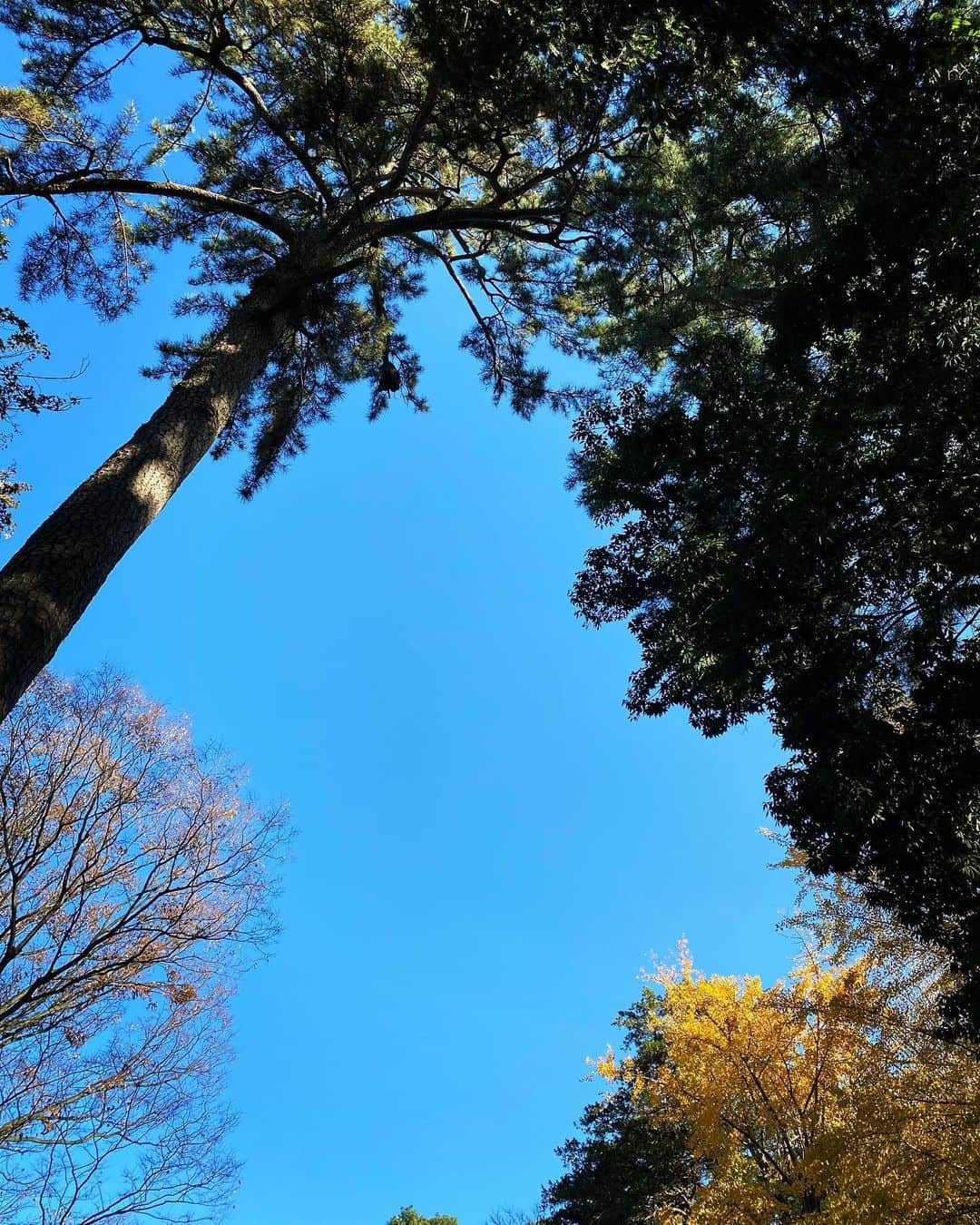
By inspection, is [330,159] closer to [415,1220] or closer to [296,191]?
[296,191]

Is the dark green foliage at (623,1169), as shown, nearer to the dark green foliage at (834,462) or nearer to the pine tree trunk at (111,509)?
the dark green foliage at (834,462)

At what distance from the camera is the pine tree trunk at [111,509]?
2998 mm

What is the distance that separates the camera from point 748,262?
659 centimetres

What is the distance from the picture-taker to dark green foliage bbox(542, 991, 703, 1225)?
29.9ft

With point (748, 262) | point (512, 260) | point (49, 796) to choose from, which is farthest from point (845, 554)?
point (49, 796)

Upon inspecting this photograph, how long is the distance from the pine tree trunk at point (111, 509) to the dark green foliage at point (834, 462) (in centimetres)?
A: 339

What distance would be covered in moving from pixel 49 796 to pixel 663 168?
8.67m

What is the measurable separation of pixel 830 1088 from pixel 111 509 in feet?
29.8

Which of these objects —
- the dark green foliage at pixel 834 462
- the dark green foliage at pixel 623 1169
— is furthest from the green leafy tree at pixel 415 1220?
the dark green foliage at pixel 834 462

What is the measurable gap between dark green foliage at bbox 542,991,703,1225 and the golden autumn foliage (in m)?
0.56

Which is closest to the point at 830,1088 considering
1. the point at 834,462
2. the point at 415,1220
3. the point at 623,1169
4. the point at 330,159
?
the point at 623,1169

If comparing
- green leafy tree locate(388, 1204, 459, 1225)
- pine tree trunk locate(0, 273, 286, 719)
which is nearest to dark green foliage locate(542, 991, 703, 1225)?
pine tree trunk locate(0, 273, 286, 719)

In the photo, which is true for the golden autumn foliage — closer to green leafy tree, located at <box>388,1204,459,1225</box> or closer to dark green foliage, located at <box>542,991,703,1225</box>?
dark green foliage, located at <box>542,991,703,1225</box>

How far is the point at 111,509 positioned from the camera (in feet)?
12.5
